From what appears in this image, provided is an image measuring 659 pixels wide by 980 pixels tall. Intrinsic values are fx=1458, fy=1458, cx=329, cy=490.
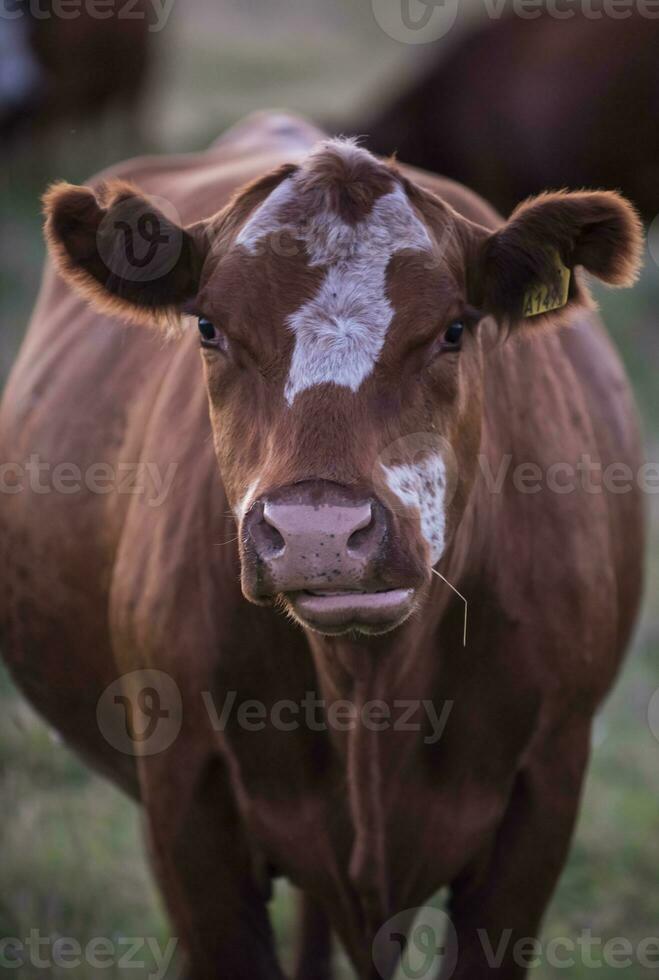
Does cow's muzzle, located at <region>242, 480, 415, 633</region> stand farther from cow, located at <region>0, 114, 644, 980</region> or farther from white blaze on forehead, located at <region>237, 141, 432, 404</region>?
white blaze on forehead, located at <region>237, 141, 432, 404</region>

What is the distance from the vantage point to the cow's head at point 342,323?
241 centimetres

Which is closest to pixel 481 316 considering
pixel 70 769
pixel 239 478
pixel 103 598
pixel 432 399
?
pixel 432 399

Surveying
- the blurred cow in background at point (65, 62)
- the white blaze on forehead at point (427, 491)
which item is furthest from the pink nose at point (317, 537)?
the blurred cow in background at point (65, 62)

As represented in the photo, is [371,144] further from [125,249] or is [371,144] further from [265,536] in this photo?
[265,536]

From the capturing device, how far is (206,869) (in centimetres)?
326

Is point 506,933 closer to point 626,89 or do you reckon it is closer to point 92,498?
point 92,498

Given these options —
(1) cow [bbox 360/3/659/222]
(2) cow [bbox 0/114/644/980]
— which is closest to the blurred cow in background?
(1) cow [bbox 360/3/659/222]

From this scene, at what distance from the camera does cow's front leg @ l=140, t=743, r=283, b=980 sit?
3.22 meters

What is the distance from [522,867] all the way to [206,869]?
0.71m

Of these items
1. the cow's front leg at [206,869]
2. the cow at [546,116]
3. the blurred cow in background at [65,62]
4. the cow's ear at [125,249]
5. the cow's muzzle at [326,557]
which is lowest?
the cow's front leg at [206,869]

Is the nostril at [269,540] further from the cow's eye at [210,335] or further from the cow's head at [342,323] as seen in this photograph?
the cow's eye at [210,335]

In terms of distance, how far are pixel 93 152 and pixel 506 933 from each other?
10.9 m

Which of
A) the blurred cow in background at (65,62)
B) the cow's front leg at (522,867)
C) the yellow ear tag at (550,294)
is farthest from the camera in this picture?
the blurred cow in background at (65,62)

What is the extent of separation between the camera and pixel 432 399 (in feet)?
8.84
